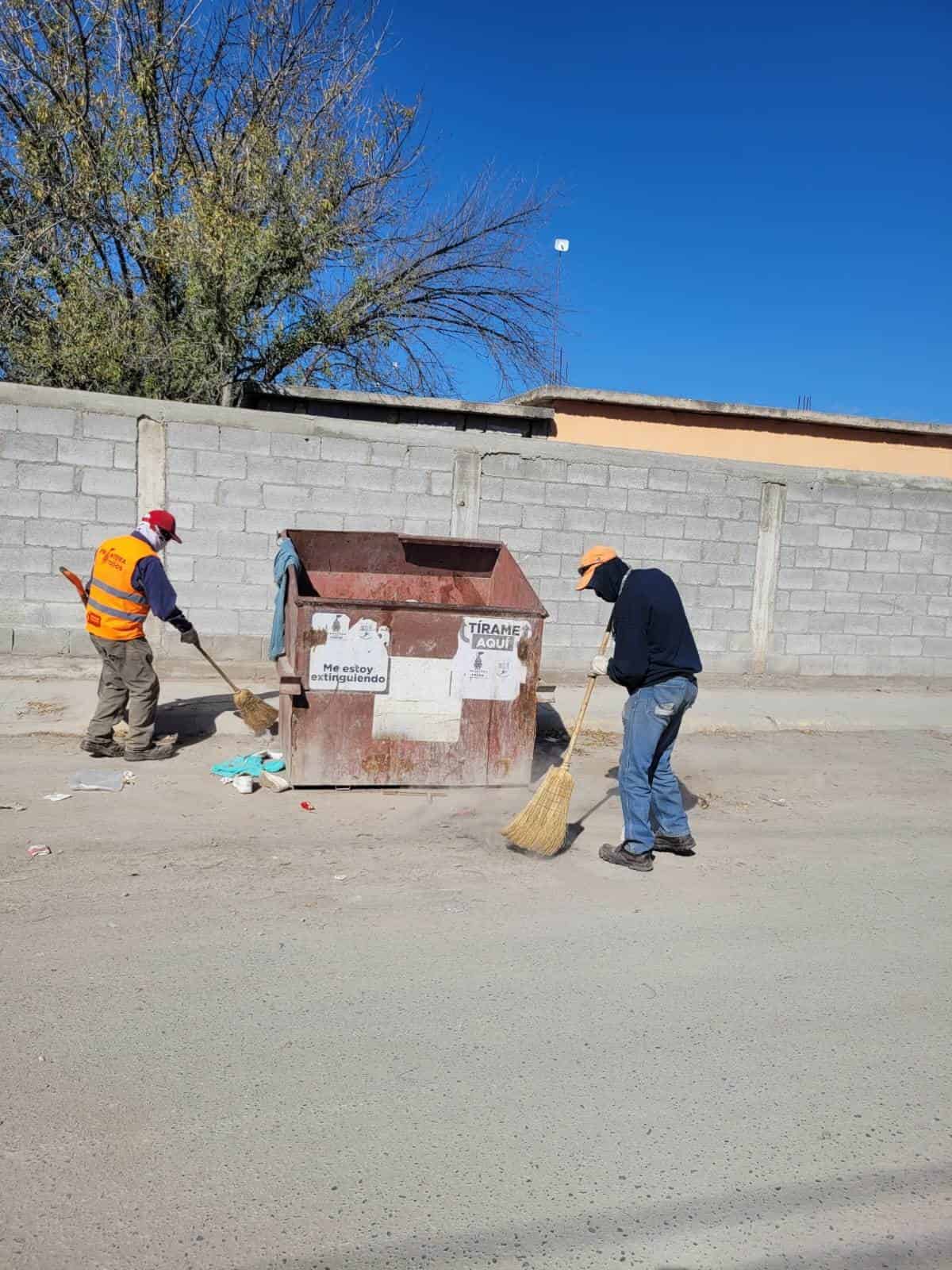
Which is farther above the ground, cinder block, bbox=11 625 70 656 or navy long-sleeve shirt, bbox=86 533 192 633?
navy long-sleeve shirt, bbox=86 533 192 633

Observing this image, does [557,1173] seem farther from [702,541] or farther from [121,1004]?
[702,541]

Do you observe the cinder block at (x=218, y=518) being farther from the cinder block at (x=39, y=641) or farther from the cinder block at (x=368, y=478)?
the cinder block at (x=39, y=641)

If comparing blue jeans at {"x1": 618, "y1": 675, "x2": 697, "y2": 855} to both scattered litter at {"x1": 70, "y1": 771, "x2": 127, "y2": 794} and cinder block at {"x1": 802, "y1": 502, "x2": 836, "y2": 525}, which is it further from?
cinder block at {"x1": 802, "y1": 502, "x2": 836, "y2": 525}

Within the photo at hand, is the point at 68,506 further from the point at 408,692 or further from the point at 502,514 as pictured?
the point at 408,692

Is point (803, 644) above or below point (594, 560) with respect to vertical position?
below

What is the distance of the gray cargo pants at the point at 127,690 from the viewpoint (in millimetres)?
6531

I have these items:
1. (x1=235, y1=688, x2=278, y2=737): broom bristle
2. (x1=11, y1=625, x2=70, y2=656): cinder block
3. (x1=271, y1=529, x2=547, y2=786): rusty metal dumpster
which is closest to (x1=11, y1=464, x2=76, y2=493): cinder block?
(x1=11, y1=625, x2=70, y2=656): cinder block

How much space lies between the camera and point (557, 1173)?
2.65 metres

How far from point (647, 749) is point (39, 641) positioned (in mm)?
6052

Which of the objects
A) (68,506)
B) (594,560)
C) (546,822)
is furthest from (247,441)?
(546,822)

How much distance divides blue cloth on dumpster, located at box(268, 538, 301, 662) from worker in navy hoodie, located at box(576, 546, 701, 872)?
244 centimetres

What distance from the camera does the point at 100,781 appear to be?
5996 mm

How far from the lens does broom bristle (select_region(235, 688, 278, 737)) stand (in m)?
7.07

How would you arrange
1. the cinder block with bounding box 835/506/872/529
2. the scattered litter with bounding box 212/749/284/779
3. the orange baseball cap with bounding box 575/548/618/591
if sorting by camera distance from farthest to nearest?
the cinder block with bounding box 835/506/872/529 → the scattered litter with bounding box 212/749/284/779 → the orange baseball cap with bounding box 575/548/618/591
